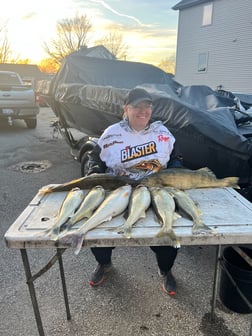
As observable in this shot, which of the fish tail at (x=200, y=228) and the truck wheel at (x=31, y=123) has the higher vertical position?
the fish tail at (x=200, y=228)

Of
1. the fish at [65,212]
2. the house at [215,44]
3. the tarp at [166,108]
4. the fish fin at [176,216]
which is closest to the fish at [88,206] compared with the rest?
the fish at [65,212]

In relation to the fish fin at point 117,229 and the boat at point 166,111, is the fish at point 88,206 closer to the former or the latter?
the fish fin at point 117,229

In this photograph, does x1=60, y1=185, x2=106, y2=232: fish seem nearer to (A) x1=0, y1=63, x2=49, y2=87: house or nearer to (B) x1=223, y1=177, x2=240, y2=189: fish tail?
(B) x1=223, y1=177, x2=240, y2=189: fish tail

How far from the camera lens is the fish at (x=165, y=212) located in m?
1.53

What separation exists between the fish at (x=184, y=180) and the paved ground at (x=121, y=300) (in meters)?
1.02

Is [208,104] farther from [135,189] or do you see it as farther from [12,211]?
[12,211]

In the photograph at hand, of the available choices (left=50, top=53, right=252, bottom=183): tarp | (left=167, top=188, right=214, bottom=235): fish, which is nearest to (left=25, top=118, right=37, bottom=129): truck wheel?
(left=50, top=53, right=252, bottom=183): tarp

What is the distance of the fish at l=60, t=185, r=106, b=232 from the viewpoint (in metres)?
1.65

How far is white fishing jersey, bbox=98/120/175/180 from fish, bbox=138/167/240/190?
0.32 m

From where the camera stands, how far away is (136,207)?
1730 millimetres

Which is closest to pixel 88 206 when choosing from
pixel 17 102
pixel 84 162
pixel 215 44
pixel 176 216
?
pixel 176 216

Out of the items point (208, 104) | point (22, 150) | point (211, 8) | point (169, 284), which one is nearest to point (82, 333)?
point (169, 284)

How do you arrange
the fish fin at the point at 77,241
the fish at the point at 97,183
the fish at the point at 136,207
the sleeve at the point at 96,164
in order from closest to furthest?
1. the fish fin at the point at 77,241
2. the fish at the point at 136,207
3. the fish at the point at 97,183
4. the sleeve at the point at 96,164

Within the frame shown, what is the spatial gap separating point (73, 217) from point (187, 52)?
64.8 ft
